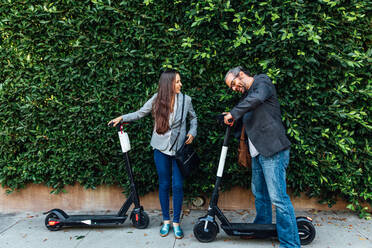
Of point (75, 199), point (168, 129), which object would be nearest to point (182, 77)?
point (168, 129)

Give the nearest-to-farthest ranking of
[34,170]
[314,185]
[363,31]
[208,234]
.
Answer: [208,234] → [363,31] → [314,185] → [34,170]

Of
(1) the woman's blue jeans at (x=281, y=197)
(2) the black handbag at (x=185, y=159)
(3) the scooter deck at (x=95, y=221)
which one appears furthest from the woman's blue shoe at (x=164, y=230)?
(1) the woman's blue jeans at (x=281, y=197)

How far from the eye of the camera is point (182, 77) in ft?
13.0

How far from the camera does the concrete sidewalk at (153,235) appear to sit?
343 cm

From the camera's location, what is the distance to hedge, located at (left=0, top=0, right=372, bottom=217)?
369cm

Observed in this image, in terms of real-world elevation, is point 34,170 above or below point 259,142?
below

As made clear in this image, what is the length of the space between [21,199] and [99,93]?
7.28ft

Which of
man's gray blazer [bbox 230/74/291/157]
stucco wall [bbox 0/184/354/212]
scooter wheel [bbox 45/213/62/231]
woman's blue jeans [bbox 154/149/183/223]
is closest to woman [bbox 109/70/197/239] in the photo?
woman's blue jeans [bbox 154/149/183/223]

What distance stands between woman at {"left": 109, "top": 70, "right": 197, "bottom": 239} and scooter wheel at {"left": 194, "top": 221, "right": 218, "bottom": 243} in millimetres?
262

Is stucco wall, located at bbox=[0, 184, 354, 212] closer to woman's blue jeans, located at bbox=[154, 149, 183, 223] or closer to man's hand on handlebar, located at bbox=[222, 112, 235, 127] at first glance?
woman's blue jeans, located at bbox=[154, 149, 183, 223]

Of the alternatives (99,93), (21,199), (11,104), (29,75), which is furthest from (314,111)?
(21,199)

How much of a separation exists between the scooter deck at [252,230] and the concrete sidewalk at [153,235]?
16 centimetres

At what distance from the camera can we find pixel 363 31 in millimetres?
3713

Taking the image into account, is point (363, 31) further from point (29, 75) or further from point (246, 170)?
point (29, 75)
